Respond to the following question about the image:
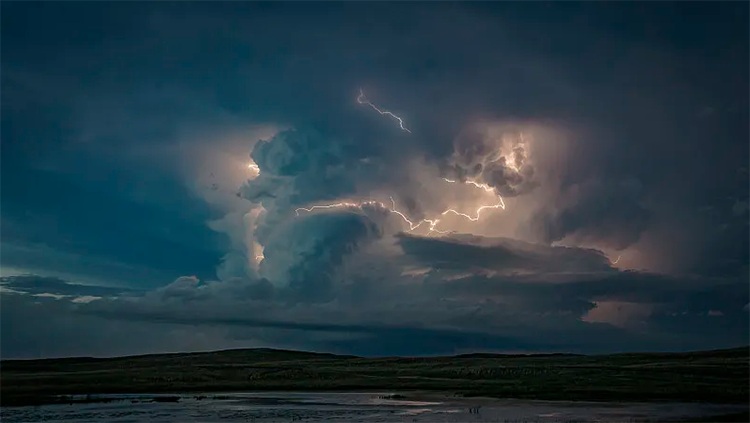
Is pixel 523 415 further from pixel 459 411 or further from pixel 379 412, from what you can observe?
pixel 379 412

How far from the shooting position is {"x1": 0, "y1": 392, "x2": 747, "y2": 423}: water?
51.9 m

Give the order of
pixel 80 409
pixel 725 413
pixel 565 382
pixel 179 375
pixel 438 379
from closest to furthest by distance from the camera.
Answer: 1. pixel 725 413
2. pixel 80 409
3. pixel 565 382
4. pixel 438 379
5. pixel 179 375

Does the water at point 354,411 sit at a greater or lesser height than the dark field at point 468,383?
lesser

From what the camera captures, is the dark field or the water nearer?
the water

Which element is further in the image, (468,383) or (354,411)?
(468,383)

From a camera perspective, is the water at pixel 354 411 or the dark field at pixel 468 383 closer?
the water at pixel 354 411

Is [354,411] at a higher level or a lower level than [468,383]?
lower

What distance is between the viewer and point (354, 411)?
57.6 metres

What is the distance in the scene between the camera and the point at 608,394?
7012cm

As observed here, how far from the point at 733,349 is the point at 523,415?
465 ft

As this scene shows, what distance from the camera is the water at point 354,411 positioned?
170 feet

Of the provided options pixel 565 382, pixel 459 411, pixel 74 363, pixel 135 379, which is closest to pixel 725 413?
pixel 459 411

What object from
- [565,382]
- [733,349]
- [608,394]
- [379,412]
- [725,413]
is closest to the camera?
[725,413]

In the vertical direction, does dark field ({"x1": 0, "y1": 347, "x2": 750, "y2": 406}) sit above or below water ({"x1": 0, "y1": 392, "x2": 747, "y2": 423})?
above
